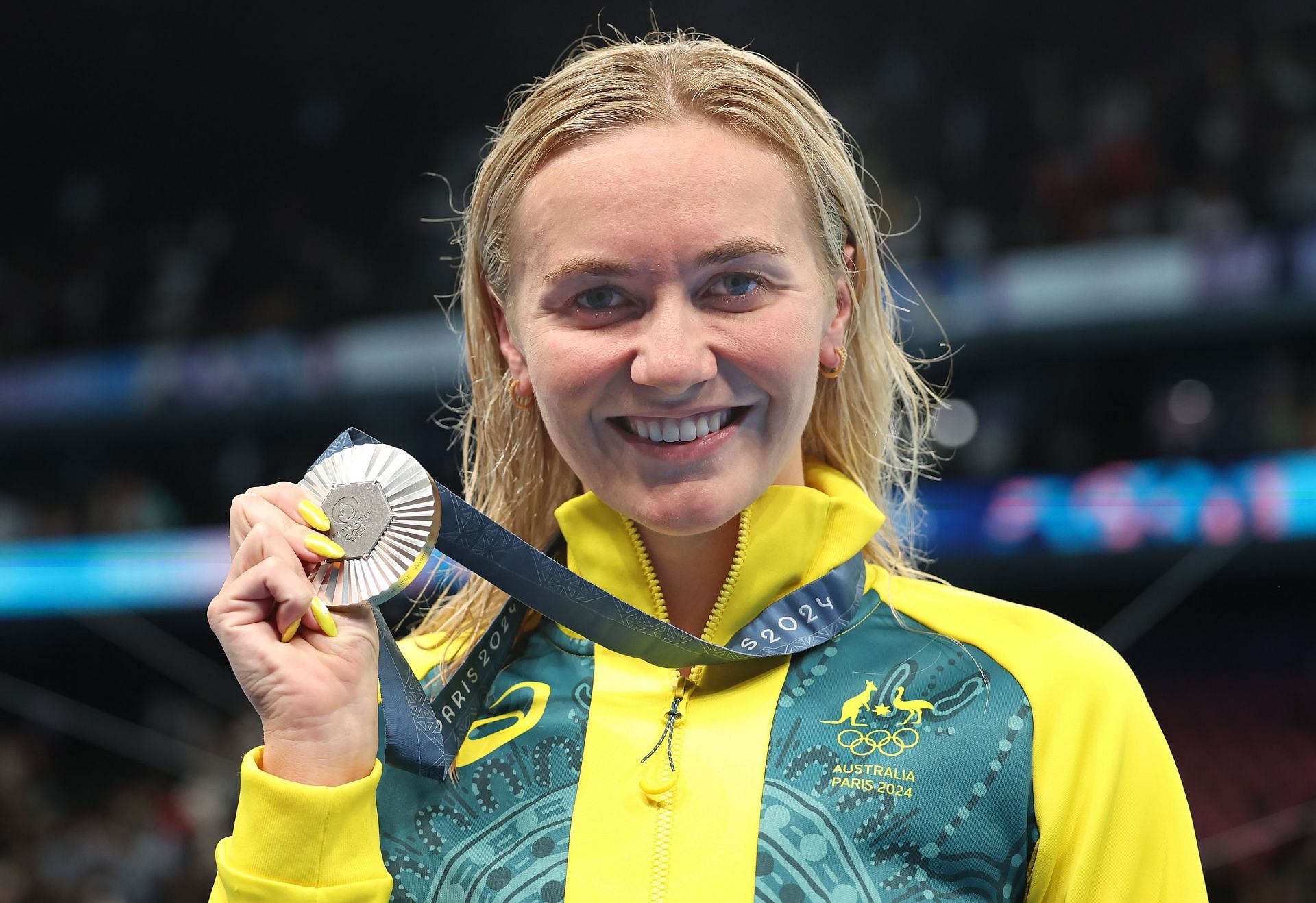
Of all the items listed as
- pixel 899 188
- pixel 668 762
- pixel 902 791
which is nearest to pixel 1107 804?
pixel 902 791

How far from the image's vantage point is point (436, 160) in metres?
6.92

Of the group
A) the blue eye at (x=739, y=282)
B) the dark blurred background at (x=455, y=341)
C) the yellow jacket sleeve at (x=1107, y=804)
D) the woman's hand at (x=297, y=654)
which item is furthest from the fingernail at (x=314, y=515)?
the dark blurred background at (x=455, y=341)

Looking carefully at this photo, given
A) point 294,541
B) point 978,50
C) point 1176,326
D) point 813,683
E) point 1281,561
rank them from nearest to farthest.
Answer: point 294,541
point 813,683
point 1281,561
point 1176,326
point 978,50

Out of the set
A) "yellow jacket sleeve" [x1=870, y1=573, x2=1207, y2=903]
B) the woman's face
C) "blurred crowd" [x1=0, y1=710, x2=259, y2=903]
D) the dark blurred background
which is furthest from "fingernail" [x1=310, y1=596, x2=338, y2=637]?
"blurred crowd" [x1=0, y1=710, x2=259, y2=903]

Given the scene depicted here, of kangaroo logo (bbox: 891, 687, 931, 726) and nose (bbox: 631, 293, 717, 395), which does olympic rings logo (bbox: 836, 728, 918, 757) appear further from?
nose (bbox: 631, 293, 717, 395)

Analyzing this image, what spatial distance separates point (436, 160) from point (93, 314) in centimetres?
191

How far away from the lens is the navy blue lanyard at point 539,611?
4.06 feet

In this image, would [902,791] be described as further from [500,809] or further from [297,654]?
[297,654]

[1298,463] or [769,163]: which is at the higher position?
[769,163]

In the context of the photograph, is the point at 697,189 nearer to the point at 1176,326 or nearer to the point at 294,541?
the point at 294,541

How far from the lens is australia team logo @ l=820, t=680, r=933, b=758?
1.23 meters

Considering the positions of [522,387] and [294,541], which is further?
[522,387]

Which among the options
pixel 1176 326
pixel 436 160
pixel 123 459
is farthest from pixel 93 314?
pixel 1176 326

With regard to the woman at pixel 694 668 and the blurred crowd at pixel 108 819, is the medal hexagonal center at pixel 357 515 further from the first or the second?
the blurred crowd at pixel 108 819
